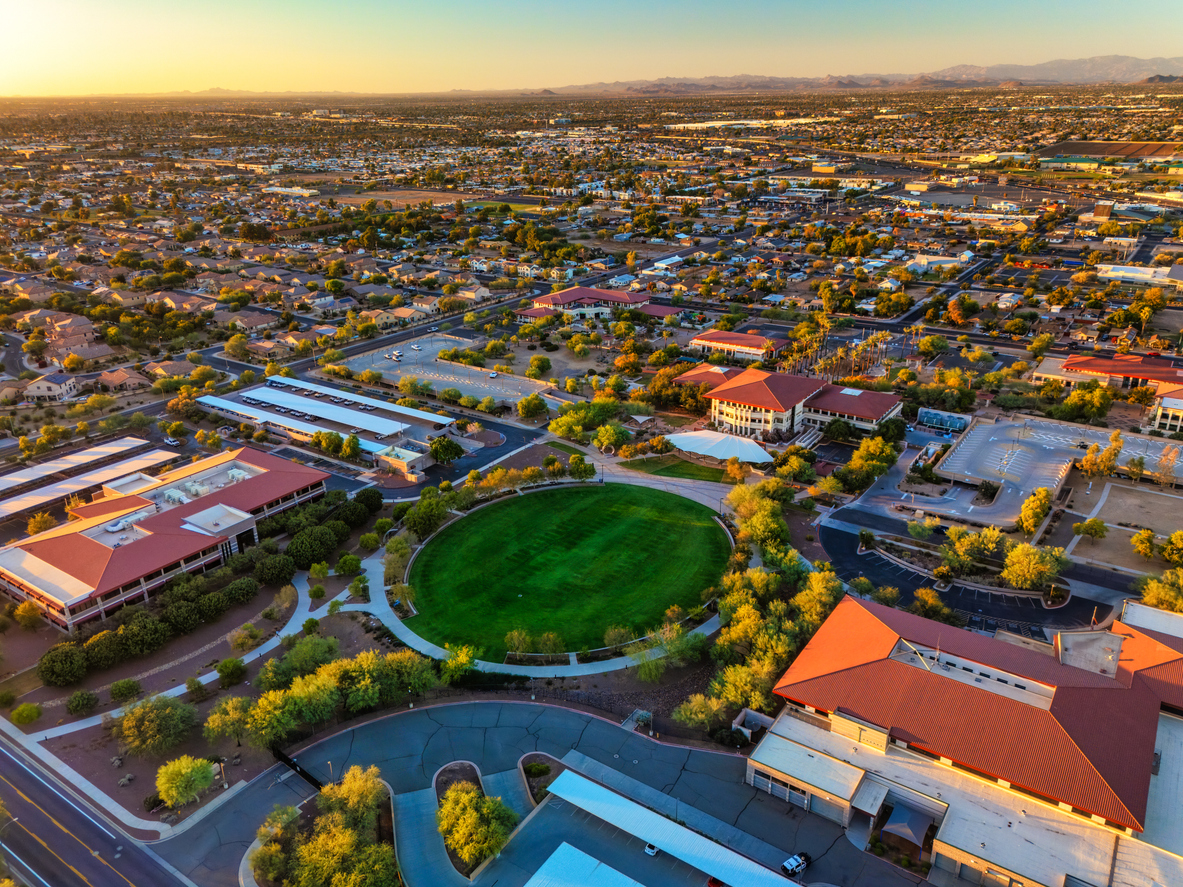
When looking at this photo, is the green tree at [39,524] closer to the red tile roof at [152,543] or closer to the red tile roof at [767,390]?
the red tile roof at [152,543]

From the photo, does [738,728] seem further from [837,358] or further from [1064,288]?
[1064,288]

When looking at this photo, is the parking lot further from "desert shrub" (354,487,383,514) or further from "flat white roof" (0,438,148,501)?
"flat white roof" (0,438,148,501)

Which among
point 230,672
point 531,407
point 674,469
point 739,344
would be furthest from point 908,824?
point 739,344

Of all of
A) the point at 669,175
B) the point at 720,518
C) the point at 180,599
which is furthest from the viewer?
the point at 669,175

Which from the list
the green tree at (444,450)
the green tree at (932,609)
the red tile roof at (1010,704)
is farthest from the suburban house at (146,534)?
the green tree at (932,609)

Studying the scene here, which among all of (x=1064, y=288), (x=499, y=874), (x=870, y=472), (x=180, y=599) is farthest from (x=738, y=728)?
(x=1064, y=288)

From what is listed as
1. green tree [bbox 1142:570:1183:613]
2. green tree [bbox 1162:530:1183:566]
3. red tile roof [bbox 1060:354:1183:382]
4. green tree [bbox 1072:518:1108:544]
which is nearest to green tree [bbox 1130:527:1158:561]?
green tree [bbox 1162:530:1183:566]

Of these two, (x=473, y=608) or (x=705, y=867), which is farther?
Answer: (x=473, y=608)

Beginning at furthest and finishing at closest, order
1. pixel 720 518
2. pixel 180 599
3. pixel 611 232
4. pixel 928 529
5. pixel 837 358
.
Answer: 1. pixel 611 232
2. pixel 837 358
3. pixel 720 518
4. pixel 928 529
5. pixel 180 599

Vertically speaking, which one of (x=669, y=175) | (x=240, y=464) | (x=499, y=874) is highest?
(x=669, y=175)
